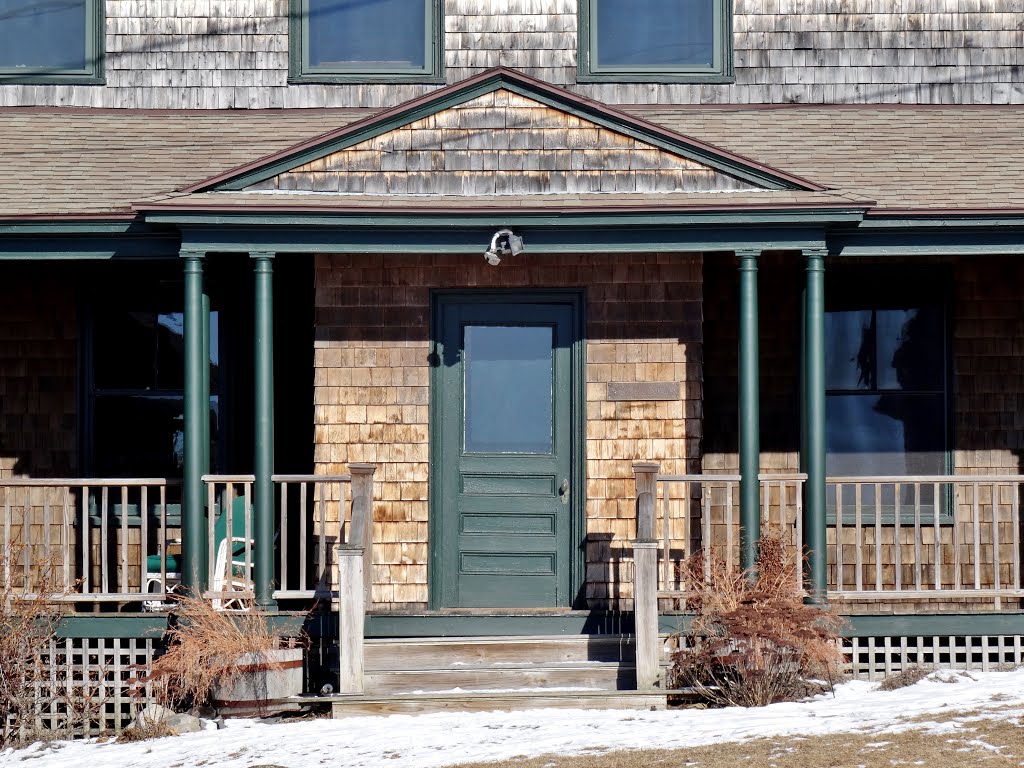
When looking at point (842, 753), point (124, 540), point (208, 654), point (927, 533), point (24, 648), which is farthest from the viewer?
point (927, 533)

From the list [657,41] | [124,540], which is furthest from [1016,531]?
[124,540]

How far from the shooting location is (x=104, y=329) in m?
→ 11.2

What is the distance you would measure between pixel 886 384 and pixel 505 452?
3164 mm

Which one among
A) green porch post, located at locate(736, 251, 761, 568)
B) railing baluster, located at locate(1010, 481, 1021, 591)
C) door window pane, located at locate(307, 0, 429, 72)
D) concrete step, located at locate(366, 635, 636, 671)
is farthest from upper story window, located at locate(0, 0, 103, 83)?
railing baluster, located at locate(1010, 481, 1021, 591)

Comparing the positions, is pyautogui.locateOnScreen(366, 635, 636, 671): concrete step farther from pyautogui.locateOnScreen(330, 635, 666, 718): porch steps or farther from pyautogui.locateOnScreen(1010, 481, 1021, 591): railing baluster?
pyautogui.locateOnScreen(1010, 481, 1021, 591): railing baluster

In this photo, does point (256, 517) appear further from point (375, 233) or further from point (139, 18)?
point (139, 18)

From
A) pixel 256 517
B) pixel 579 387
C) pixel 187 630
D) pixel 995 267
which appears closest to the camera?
pixel 187 630

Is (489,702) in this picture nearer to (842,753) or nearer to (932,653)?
(842,753)

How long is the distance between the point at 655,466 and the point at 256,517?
2693 mm

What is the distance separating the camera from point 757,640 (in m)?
8.31

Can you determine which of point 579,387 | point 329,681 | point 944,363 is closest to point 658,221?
point 579,387

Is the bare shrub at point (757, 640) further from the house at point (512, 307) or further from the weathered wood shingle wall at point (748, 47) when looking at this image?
the weathered wood shingle wall at point (748, 47)

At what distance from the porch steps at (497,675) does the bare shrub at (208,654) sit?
581mm

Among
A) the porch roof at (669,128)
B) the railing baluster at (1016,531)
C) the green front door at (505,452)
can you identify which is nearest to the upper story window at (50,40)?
the porch roof at (669,128)
